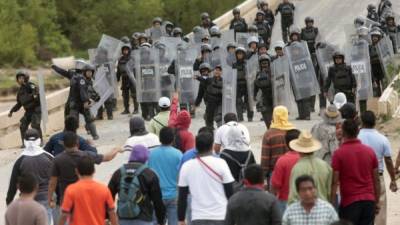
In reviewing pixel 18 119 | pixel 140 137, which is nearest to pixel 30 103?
pixel 18 119

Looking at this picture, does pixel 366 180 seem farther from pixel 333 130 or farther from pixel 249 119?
pixel 249 119

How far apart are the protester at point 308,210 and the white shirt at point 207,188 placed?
1.34m

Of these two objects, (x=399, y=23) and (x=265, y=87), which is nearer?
(x=265, y=87)

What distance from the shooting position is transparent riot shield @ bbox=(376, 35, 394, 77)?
78.3 feet

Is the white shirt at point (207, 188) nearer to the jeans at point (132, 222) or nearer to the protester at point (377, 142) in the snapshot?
the jeans at point (132, 222)

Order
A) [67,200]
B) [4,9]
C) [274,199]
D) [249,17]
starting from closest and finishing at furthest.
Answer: [274,199], [67,200], [249,17], [4,9]

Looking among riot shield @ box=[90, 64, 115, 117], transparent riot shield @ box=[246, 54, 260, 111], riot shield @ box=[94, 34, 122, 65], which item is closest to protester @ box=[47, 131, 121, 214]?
transparent riot shield @ box=[246, 54, 260, 111]

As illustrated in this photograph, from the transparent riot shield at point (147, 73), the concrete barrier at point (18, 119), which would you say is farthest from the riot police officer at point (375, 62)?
the concrete barrier at point (18, 119)

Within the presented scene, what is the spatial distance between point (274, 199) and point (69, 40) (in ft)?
142

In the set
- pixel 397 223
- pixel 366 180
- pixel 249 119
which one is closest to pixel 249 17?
pixel 249 119

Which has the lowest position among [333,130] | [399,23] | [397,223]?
[397,223]

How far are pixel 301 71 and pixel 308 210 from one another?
1383 centimetres

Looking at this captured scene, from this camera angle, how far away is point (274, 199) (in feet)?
33.1

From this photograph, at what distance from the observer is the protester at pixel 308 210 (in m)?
9.71
